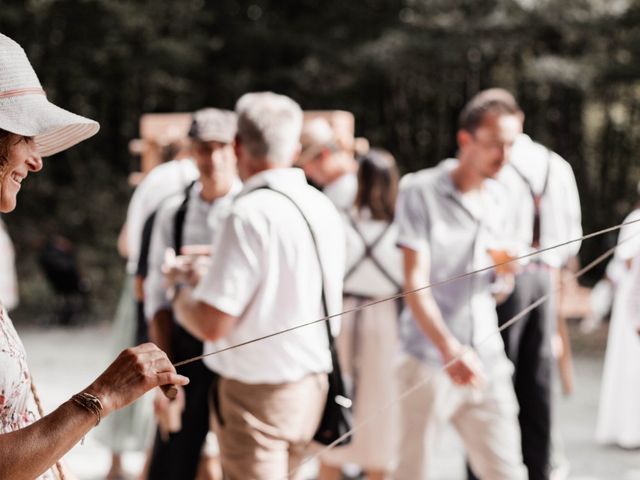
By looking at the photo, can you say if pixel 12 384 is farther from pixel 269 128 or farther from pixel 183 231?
pixel 183 231

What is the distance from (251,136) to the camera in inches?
131

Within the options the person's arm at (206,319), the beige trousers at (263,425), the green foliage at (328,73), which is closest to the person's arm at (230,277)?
the person's arm at (206,319)

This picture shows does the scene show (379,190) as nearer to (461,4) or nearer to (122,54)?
(461,4)

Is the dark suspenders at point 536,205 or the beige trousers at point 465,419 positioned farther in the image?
the dark suspenders at point 536,205

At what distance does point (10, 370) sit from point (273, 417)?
143cm

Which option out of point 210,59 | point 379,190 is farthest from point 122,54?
point 379,190

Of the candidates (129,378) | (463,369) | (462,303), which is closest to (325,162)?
(462,303)

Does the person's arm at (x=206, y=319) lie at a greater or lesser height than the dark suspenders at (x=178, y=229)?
lesser

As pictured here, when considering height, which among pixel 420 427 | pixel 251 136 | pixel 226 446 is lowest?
pixel 420 427

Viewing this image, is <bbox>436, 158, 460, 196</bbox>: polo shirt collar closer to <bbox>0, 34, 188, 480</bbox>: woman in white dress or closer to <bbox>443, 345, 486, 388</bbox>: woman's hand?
<bbox>443, 345, 486, 388</bbox>: woman's hand

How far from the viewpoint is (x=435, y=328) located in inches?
150

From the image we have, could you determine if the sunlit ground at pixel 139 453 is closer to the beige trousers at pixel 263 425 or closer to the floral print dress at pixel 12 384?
the beige trousers at pixel 263 425

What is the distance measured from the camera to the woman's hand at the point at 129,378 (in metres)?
1.83

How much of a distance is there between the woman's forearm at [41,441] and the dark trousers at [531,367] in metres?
2.69
